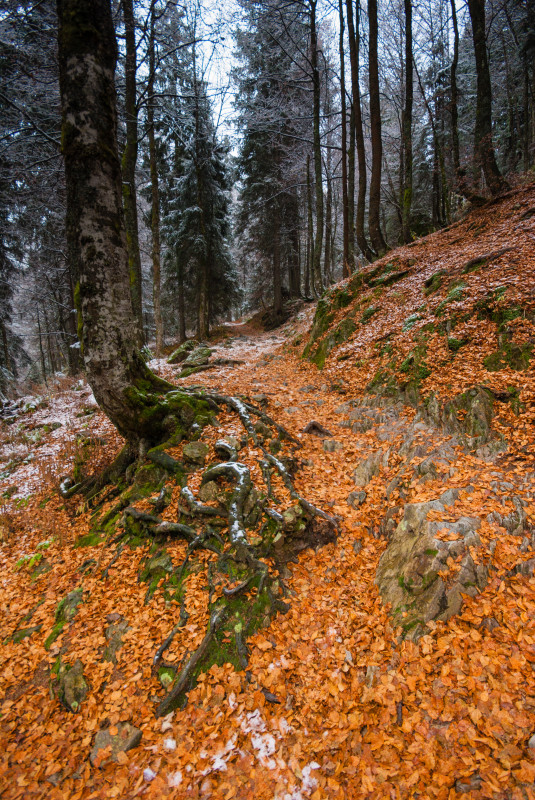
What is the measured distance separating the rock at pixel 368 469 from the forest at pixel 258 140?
7176mm

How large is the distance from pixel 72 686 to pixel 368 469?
4180 millimetres

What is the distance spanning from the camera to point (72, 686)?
10.3ft

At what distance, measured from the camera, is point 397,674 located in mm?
2785

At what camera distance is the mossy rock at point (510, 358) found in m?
5.05

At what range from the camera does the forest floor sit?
2.38m

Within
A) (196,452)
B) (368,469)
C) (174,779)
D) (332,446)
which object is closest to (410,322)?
(332,446)

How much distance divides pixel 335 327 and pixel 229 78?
14.1m

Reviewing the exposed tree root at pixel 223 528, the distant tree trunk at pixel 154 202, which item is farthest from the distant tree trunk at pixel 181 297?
the exposed tree root at pixel 223 528

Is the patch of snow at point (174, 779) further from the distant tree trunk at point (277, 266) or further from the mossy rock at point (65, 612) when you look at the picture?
the distant tree trunk at point (277, 266)

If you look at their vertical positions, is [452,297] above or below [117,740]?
above

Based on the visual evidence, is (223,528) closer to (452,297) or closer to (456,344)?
(456,344)

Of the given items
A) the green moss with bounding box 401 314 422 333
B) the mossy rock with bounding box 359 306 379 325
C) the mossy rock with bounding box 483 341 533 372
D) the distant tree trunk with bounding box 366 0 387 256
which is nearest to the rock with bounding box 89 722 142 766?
the mossy rock with bounding box 483 341 533 372

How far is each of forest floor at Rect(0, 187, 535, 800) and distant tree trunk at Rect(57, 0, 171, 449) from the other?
200cm

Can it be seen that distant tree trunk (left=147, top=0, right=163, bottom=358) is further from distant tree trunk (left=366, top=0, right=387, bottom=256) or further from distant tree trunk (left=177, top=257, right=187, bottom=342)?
distant tree trunk (left=366, top=0, right=387, bottom=256)
